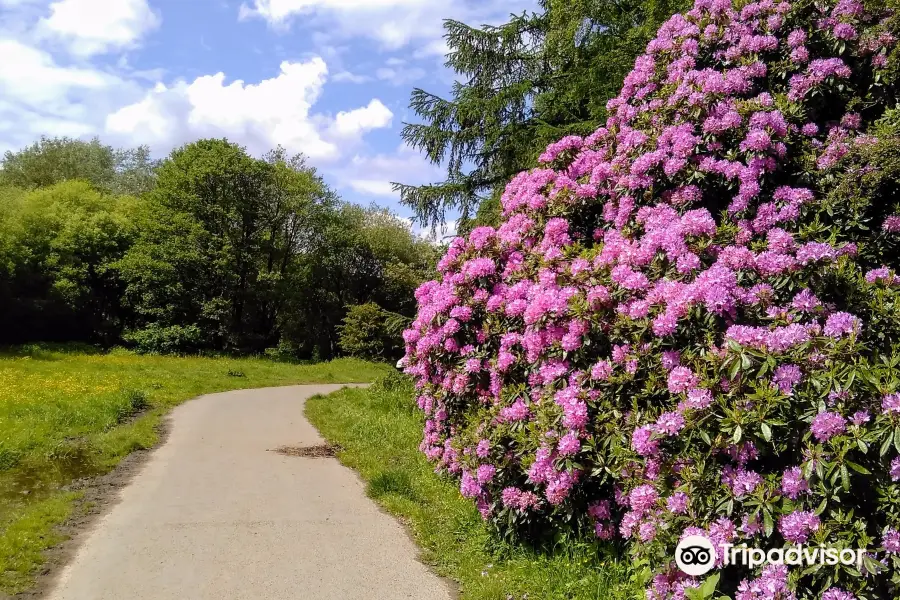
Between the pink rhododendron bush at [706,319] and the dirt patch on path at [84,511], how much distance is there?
11.4 feet

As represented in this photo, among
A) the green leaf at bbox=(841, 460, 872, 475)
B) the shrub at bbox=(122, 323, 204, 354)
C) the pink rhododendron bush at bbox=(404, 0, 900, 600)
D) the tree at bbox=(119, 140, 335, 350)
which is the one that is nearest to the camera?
the green leaf at bbox=(841, 460, 872, 475)

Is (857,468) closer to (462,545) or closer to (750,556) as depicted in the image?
(750,556)

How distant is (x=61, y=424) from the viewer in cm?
1059

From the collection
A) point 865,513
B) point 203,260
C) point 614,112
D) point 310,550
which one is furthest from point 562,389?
point 203,260

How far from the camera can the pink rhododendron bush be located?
3027 millimetres

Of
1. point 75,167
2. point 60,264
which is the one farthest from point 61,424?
point 75,167

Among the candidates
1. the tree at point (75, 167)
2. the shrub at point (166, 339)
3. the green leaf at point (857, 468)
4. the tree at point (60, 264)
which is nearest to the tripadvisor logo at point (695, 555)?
the green leaf at point (857, 468)

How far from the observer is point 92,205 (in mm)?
35500

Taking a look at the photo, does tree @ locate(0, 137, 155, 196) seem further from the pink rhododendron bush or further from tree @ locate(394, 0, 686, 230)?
the pink rhododendron bush

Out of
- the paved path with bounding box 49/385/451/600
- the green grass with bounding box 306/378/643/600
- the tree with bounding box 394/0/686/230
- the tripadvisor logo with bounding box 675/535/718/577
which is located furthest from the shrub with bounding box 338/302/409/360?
the tripadvisor logo with bounding box 675/535/718/577

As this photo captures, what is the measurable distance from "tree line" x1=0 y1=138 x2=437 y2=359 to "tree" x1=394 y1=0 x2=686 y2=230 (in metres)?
20.0

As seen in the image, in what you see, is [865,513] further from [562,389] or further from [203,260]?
[203,260]

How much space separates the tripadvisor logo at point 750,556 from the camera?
2789mm

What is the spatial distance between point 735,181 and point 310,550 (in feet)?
16.4
